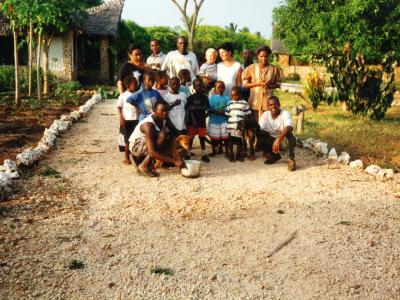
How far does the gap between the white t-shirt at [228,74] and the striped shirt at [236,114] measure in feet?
2.03

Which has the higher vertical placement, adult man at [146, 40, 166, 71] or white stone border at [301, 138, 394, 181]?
adult man at [146, 40, 166, 71]

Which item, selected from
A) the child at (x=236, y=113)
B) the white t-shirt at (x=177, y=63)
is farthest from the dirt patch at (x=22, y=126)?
the child at (x=236, y=113)

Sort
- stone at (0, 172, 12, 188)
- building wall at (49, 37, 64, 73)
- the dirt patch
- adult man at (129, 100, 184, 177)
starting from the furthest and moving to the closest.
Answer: building wall at (49, 37, 64, 73)
the dirt patch
adult man at (129, 100, 184, 177)
stone at (0, 172, 12, 188)

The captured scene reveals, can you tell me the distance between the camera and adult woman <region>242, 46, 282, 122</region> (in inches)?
278

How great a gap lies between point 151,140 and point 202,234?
197cm

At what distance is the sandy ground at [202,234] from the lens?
3354mm

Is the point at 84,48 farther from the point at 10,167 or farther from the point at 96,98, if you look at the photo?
the point at 10,167

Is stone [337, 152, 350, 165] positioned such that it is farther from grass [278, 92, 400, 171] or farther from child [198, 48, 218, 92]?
child [198, 48, 218, 92]

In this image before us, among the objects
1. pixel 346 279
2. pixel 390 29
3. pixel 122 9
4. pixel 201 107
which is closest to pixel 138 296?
pixel 346 279

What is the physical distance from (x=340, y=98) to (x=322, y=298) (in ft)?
29.2

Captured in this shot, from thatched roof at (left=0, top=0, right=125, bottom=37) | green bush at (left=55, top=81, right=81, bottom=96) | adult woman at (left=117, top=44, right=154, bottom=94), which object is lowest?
green bush at (left=55, top=81, right=81, bottom=96)

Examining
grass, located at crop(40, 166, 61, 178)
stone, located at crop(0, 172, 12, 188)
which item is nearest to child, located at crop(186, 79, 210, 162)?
grass, located at crop(40, 166, 61, 178)

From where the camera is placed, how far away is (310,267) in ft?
12.0

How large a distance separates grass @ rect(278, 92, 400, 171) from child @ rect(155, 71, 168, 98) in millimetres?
3229
